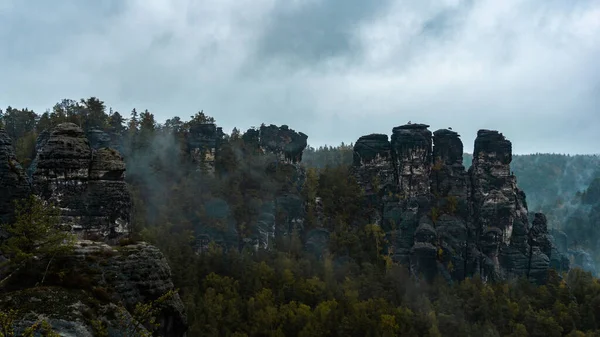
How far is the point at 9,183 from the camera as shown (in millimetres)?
33156

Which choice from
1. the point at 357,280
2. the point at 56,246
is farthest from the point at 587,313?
the point at 56,246

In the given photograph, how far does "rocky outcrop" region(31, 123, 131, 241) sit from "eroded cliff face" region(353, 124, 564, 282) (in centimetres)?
5696

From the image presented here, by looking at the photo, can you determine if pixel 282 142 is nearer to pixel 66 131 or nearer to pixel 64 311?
pixel 66 131

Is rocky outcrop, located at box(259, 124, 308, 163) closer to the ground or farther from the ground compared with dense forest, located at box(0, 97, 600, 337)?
farther from the ground

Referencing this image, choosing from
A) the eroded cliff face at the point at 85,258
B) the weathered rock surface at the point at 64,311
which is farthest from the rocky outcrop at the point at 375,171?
the weathered rock surface at the point at 64,311

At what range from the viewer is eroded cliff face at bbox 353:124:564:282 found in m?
74.9

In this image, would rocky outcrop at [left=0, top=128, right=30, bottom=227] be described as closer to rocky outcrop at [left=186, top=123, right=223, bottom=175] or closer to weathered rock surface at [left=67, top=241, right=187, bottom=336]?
weathered rock surface at [left=67, top=241, right=187, bottom=336]

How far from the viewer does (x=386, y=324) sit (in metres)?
50.4

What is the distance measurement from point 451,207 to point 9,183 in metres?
70.8

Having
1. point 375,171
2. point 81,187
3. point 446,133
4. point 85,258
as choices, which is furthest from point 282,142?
point 85,258

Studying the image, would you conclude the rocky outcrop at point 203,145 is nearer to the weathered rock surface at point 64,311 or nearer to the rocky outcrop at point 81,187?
the rocky outcrop at point 81,187

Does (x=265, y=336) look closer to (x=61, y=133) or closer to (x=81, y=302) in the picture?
(x=61, y=133)

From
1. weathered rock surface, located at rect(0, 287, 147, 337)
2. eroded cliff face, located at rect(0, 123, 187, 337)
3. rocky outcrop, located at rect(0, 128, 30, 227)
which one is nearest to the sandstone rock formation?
rocky outcrop, located at rect(0, 128, 30, 227)

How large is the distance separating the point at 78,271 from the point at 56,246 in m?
1.69
